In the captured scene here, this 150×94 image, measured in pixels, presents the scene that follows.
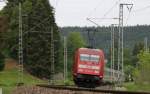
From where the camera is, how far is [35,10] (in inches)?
3925

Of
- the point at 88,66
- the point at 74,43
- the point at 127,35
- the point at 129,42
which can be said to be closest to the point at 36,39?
the point at 88,66

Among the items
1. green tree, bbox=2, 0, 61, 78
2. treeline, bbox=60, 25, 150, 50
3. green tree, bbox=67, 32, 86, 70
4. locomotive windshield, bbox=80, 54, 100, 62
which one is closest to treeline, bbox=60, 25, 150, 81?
treeline, bbox=60, 25, 150, 50

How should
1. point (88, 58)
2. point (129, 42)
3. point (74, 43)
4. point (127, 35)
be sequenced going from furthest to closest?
point (129, 42)
point (127, 35)
point (74, 43)
point (88, 58)

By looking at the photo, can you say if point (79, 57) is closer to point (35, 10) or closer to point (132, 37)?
point (35, 10)

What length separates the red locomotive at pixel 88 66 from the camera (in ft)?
167

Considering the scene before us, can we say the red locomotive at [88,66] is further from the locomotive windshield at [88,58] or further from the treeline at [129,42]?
the treeline at [129,42]

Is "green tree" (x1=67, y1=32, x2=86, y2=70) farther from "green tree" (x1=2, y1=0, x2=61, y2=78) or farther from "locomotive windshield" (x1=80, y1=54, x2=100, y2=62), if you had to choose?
"locomotive windshield" (x1=80, y1=54, x2=100, y2=62)

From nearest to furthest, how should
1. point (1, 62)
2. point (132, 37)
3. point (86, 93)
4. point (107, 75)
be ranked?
point (86, 93), point (1, 62), point (107, 75), point (132, 37)

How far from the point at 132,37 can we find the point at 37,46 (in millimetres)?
56339

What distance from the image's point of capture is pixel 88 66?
5128 centimetres

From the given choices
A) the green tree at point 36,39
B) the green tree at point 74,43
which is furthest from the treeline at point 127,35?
the green tree at point 36,39

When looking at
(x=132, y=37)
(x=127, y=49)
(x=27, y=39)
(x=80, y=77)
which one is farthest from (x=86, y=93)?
(x=127, y=49)

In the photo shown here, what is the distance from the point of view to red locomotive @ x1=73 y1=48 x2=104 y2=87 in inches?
2003

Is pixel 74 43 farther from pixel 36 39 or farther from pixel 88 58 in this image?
pixel 88 58
